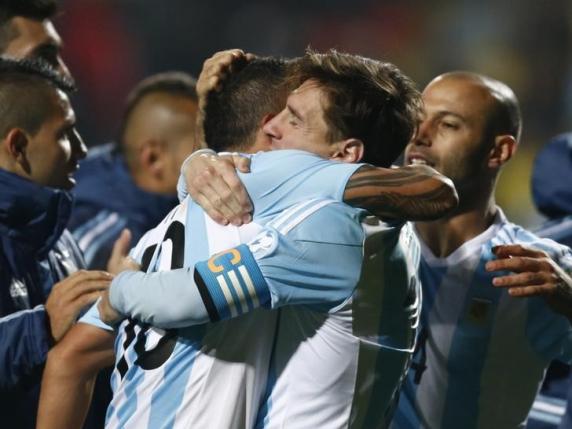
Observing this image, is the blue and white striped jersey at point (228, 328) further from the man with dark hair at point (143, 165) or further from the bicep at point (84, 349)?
the man with dark hair at point (143, 165)

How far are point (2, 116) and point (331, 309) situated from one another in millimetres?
1451

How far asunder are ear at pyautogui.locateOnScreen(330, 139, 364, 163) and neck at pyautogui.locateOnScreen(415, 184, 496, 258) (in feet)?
3.64

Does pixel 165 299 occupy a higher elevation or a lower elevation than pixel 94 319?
higher

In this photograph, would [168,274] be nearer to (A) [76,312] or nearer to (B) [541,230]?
(A) [76,312]

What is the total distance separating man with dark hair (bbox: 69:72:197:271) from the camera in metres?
5.14

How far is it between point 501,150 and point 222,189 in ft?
5.26

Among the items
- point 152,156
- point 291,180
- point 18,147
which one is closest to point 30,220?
point 18,147

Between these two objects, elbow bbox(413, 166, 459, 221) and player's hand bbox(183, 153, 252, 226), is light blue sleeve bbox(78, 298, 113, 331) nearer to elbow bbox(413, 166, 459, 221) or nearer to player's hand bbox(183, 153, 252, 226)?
player's hand bbox(183, 153, 252, 226)

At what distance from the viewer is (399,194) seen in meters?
2.26

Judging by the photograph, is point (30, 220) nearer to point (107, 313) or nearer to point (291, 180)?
point (107, 313)

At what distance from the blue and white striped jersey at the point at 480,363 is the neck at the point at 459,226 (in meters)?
0.18

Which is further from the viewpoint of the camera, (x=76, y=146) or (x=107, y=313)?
(x=76, y=146)

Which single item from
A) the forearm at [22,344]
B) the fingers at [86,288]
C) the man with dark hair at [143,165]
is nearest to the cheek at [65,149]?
the forearm at [22,344]

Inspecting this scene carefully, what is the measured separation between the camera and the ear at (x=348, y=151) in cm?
239
